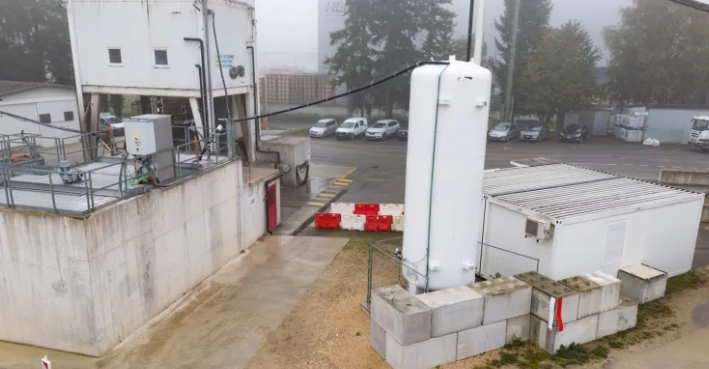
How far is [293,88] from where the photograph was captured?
6191cm

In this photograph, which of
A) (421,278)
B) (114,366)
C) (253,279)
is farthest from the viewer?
(253,279)

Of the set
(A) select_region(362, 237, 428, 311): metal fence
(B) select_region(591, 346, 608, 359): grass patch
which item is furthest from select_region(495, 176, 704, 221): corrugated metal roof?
(A) select_region(362, 237, 428, 311): metal fence

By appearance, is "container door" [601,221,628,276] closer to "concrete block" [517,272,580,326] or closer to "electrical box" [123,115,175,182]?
Answer: "concrete block" [517,272,580,326]

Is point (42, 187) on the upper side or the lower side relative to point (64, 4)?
lower

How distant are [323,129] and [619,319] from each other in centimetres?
3433

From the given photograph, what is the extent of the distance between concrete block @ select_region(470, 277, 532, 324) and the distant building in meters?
51.3

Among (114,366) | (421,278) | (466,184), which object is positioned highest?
(466,184)

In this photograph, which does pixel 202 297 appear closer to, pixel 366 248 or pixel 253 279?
pixel 253 279

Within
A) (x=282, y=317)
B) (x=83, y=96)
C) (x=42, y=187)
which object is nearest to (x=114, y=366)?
(x=282, y=317)

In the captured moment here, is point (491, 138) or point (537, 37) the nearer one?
point (491, 138)

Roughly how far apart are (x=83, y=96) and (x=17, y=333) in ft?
35.5

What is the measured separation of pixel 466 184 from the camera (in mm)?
10492

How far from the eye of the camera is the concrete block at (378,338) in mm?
10258

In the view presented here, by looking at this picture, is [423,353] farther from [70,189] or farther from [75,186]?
[70,189]
